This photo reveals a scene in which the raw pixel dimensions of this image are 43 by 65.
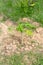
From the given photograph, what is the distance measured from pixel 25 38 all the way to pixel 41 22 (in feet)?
1.97

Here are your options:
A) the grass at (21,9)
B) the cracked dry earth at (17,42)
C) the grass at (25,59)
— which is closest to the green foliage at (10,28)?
the cracked dry earth at (17,42)

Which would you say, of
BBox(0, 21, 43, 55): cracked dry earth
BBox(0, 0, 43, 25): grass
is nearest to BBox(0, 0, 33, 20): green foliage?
BBox(0, 0, 43, 25): grass

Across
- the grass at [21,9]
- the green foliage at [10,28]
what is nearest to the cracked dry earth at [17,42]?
the green foliage at [10,28]

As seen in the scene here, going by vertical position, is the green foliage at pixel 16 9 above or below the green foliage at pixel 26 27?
above

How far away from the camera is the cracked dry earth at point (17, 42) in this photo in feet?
15.7

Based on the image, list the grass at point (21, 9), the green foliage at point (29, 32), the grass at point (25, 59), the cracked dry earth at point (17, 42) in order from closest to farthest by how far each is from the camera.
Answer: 1. the grass at point (25, 59)
2. the cracked dry earth at point (17, 42)
3. the green foliage at point (29, 32)
4. the grass at point (21, 9)

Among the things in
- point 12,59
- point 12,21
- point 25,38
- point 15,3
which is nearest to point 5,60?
point 12,59

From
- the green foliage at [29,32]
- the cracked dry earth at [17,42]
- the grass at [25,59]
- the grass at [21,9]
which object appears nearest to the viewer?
the grass at [25,59]

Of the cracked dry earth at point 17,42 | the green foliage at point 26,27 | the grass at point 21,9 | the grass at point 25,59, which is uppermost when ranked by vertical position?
the grass at point 21,9

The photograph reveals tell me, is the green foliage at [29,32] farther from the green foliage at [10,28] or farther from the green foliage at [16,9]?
the green foliage at [16,9]

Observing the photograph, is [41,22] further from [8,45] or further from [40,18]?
[8,45]

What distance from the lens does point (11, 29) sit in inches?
203

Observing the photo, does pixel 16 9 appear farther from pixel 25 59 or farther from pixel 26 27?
pixel 25 59

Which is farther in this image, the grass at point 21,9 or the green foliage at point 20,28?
the grass at point 21,9
